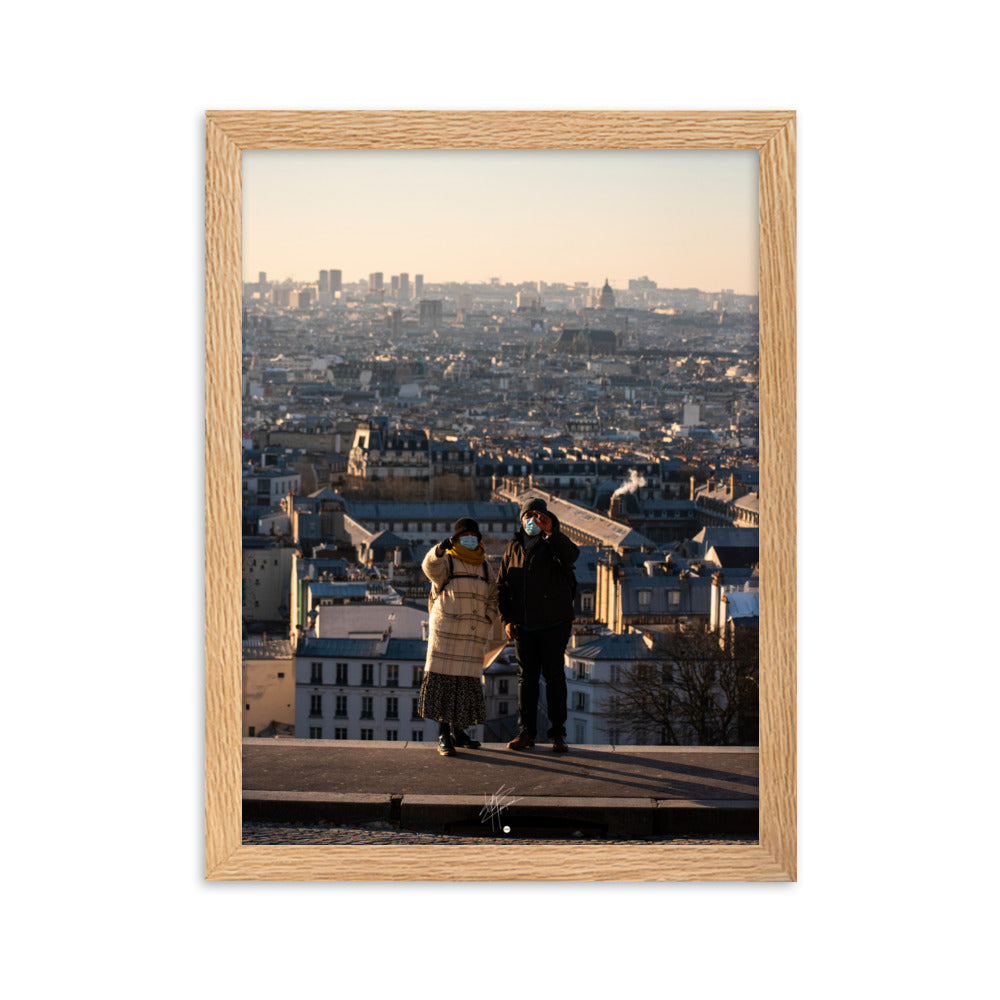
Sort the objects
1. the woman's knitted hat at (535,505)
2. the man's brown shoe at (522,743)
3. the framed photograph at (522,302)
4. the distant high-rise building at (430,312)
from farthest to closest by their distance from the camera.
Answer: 1. the man's brown shoe at (522,743)
2. the woman's knitted hat at (535,505)
3. the distant high-rise building at (430,312)
4. the framed photograph at (522,302)

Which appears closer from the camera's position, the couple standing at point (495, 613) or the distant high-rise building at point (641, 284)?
the distant high-rise building at point (641, 284)

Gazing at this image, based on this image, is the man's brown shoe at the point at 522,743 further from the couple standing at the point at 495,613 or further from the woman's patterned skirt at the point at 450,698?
the woman's patterned skirt at the point at 450,698

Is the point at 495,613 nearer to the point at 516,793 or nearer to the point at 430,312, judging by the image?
the point at 516,793

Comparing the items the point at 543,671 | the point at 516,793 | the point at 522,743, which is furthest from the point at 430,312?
the point at 516,793

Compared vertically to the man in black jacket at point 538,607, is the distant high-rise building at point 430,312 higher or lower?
higher

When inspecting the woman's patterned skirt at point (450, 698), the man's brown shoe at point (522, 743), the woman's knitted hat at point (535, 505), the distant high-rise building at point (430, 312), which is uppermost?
the distant high-rise building at point (430, 312)

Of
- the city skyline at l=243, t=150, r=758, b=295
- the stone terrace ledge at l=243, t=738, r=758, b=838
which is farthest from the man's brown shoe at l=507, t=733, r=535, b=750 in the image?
the city skyline at l=243, t=150, r=758, b=295

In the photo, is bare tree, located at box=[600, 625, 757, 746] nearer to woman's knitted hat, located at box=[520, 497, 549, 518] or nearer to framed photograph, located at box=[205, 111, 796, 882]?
framed photograph, located at box=[205, 111, 796, 882]

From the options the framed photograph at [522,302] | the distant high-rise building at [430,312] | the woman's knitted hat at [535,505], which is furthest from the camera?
the woman's knitted hat at [535,505]

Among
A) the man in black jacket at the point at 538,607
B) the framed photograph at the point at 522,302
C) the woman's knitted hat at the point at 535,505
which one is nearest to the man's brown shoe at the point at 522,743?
the man in black jacket at the point at 538,607
